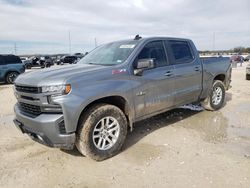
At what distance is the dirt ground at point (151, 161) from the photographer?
324 centimetres

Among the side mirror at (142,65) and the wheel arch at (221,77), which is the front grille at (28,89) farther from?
the wheel arch at (221,77)

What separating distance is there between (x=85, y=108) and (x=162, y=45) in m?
2.22

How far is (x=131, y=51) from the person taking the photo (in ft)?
14.3

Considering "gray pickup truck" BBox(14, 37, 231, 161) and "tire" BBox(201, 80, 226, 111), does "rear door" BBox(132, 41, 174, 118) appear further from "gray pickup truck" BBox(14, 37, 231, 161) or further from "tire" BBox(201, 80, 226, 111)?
"tire" BBox(201, 80, 226, 111)

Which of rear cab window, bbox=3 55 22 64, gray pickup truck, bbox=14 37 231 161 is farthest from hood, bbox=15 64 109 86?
rear cab window, bbox=3 55 22 64

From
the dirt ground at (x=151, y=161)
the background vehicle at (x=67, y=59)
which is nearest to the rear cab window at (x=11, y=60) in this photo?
the dirt ground at (x=151, y=161)

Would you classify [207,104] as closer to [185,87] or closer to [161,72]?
[185,87]

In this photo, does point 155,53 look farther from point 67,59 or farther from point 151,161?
point 67,59

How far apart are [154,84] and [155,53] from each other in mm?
664

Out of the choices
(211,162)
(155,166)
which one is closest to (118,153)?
(155,166)

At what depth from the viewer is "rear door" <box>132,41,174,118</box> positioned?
4.28 metres

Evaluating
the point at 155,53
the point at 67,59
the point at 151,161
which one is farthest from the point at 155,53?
the point at 67,59

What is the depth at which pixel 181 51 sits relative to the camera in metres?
5.36

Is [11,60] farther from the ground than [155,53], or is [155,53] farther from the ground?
[11,60]
